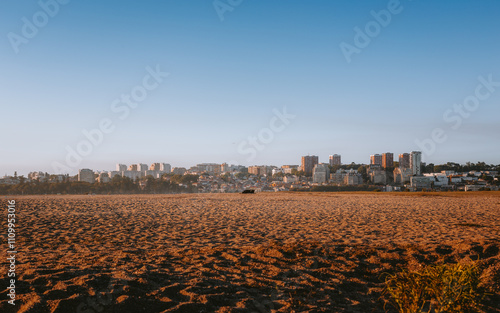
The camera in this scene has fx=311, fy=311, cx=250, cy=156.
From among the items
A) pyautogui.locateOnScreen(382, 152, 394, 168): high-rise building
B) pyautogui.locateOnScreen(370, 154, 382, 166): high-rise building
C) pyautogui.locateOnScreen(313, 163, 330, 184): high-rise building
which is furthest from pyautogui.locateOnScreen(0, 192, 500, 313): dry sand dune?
pyautogui.locateOnScreen(370, 154, 382, 166): high-rise building

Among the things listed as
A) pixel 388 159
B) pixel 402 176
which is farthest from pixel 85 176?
pixel 388 159

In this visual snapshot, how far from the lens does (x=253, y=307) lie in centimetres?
531

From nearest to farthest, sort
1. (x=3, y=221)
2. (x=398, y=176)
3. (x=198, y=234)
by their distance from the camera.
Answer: (x=198, y=234) < (x=3, y=221) < (x=398, y=176)

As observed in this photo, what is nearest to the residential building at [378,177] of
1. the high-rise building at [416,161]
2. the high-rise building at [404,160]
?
the high-rise building at [416,161]

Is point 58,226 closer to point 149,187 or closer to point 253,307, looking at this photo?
point 253,307

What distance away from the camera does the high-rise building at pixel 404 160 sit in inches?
5615

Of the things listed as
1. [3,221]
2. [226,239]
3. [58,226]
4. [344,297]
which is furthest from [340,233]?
[3,221]

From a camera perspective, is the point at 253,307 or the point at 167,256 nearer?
the point at 253,307

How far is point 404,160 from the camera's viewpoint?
144 meters

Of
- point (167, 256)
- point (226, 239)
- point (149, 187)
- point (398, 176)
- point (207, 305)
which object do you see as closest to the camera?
point (207, 305)

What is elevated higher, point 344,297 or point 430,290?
point 430,290

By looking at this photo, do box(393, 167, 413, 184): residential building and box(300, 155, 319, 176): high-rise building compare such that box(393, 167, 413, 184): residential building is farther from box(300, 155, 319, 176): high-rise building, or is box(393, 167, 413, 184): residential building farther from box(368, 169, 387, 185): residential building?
box(300, 155, 319, 176): high-rise building

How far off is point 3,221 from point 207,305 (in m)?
14.6

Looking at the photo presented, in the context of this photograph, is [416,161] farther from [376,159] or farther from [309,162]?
[309,162]
